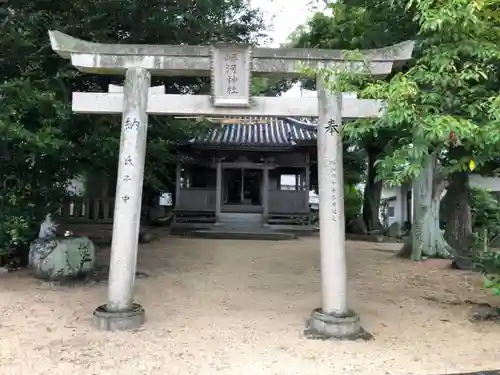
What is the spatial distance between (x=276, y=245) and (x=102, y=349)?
10.5 metres

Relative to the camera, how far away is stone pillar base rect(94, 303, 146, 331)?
19.0 feet

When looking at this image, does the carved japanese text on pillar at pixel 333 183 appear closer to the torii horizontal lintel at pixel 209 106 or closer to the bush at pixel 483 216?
the torii horizontal lintel at pixel 209 106

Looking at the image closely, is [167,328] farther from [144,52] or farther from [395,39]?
[395,39]

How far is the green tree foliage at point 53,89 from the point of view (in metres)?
7.53

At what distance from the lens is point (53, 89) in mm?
8008

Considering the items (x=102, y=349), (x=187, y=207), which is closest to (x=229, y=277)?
(x=102, y=349)

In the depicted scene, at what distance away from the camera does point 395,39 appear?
8.99 m

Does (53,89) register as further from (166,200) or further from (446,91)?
(166,200)

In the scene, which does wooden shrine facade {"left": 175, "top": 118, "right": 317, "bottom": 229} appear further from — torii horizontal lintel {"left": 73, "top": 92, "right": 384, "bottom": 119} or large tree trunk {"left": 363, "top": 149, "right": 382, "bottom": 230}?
torii horizontal lintel {"left": 73, "top": 92, "right": 384, "bottom": 119}

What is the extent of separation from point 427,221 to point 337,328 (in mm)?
7727

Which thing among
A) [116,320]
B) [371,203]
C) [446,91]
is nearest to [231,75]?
[446,91]

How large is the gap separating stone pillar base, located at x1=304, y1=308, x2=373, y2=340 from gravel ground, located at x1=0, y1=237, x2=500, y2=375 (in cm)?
16

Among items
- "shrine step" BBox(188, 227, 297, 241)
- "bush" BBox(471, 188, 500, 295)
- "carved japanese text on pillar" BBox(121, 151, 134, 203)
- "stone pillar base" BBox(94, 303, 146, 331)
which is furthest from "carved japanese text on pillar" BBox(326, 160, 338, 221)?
"shrine step" BBox(188, 227, 297, 241)

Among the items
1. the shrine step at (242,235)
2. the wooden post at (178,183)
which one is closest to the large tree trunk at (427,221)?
the shrine step at (242,235)
